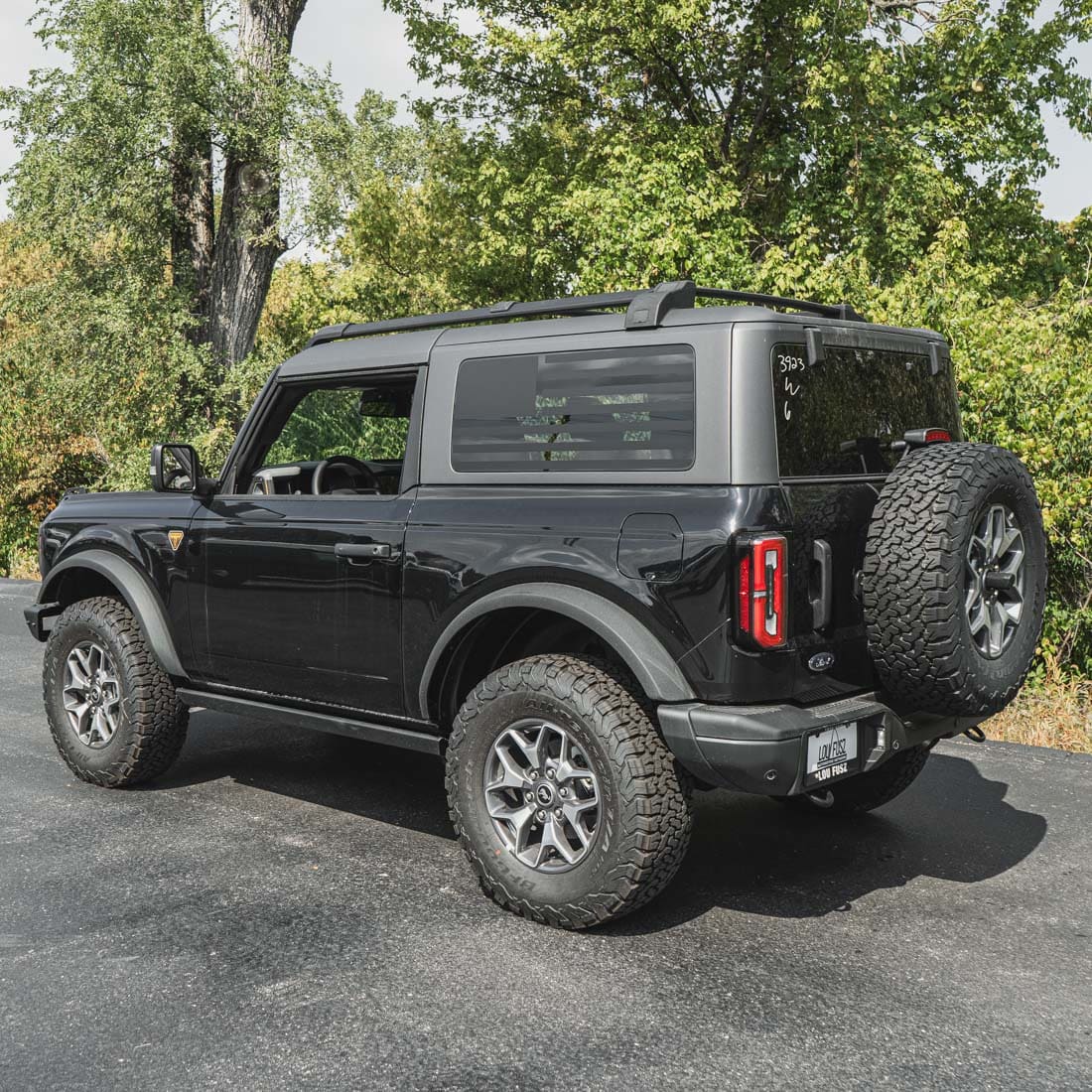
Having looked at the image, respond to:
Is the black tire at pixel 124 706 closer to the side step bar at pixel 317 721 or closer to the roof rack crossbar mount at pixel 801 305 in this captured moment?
the side step bar at pixel 317 721

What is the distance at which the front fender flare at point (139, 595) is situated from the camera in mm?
5367

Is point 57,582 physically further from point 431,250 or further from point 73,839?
point 431,250

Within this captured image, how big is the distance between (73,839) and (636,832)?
2.50 metres

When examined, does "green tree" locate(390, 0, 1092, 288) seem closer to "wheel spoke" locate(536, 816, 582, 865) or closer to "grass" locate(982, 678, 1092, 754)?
"grass" locate(982, 678, 1092, 754)

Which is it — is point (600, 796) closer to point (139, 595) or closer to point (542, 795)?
point (542, 795)

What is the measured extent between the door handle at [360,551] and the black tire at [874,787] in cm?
198

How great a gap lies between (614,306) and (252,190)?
11610mm

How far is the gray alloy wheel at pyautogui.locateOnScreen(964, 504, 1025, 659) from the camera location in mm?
3961

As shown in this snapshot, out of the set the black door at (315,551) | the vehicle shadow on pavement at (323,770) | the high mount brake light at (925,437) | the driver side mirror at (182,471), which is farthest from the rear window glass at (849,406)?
the driver side mirror at (182,471)

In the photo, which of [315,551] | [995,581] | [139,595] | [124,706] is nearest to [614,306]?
[315,551]

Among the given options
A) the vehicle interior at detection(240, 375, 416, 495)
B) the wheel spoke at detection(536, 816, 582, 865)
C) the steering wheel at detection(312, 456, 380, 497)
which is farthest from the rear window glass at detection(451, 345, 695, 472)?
the wheel spoke at detection(536, 816, 582, 865)

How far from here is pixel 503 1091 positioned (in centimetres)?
298

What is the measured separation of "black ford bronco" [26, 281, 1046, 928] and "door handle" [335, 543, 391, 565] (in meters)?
0.02

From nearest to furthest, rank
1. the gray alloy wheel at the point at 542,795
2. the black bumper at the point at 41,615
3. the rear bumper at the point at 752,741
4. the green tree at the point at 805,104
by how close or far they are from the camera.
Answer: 1. the rear bumper at the point at 752,741
2. the gray alloy wheel at the point at 542,795
3. the black bumper at the point at 41,615
4. the green tree at the point at 805,104
